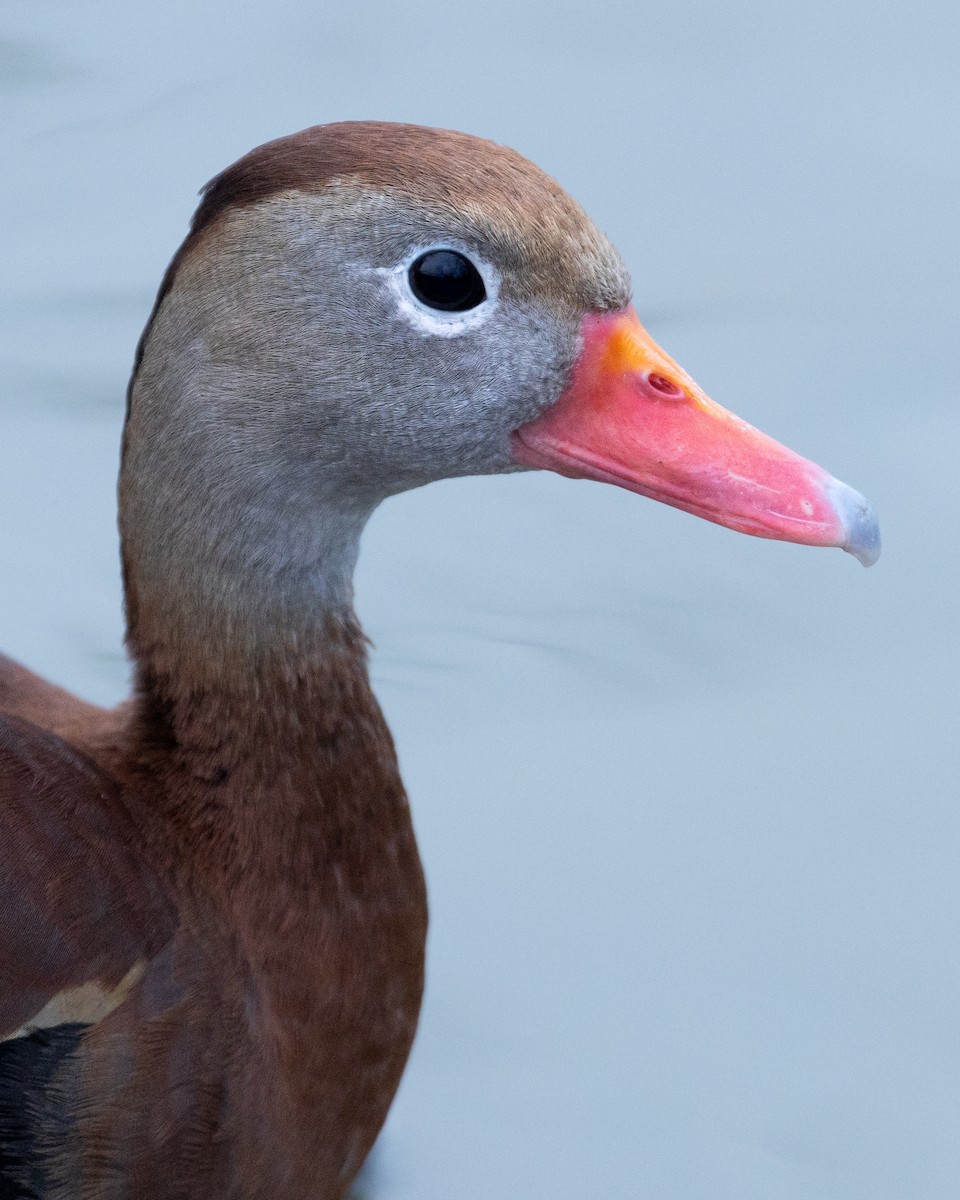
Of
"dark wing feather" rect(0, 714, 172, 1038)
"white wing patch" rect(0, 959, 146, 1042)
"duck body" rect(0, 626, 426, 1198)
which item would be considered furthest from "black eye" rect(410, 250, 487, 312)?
"white wing patch" rect(0, 959, 146, 1042)

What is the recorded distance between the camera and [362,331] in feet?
5.95

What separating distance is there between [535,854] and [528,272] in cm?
100

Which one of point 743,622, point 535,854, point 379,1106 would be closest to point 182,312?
point 379,1106

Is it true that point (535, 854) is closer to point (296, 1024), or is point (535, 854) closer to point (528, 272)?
point (296, 1024)

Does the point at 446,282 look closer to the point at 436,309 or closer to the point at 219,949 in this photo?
the point at 436,309

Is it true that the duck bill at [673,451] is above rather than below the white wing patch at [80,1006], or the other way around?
above

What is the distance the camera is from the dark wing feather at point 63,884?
1826 mm

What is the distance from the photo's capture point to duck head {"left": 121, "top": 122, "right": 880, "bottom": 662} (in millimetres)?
1777

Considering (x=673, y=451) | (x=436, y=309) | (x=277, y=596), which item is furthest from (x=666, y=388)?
(x=277, y=596)

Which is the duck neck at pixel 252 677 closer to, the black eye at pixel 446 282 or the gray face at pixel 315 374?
the gray face at pixel 315 374

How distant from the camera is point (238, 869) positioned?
1964mm

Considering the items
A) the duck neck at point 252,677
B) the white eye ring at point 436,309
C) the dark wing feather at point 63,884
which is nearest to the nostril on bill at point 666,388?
the white eye ring at point 436,309

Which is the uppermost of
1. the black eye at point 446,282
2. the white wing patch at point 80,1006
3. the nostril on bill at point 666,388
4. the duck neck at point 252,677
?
the nostril on bill at point 666,388

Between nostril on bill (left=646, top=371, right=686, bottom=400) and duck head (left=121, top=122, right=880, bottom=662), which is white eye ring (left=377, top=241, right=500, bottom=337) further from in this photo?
nostril on bill (left=646, top=371, right=686, bottom=400)
